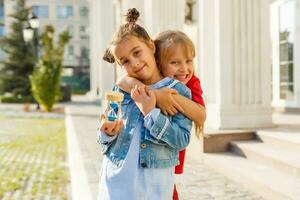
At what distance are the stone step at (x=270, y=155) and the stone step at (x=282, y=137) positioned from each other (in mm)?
78

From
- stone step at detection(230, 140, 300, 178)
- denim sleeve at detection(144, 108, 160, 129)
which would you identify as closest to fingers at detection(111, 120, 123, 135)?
denim sleeve at detection(144, 108, 160, 129)

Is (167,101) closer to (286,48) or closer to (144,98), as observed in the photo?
(144,98)

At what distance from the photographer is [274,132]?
647 cm

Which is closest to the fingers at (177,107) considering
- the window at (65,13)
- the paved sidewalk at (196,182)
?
the paved sidewalk at (196,182)

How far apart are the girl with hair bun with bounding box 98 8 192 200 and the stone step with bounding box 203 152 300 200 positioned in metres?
2.33

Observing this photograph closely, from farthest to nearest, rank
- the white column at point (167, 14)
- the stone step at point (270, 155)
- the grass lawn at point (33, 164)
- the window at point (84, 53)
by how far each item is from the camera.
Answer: the window at point (84, 53) → the white column at point (167, 14) → the grass lawn at point (33, 164) → the stone step at point (270, 155)

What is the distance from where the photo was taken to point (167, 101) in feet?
6.09

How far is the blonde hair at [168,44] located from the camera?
1.94 m

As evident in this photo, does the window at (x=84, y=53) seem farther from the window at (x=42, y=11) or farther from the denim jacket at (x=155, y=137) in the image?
the denim jacket at (x=155, y=137)

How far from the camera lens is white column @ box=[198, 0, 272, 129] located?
23.3 feet

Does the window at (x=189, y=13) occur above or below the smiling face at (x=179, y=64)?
above

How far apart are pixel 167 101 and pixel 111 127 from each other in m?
0.24

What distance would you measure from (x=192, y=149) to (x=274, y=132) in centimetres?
117

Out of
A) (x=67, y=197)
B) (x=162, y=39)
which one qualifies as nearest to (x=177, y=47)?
(x=162, y=39)
